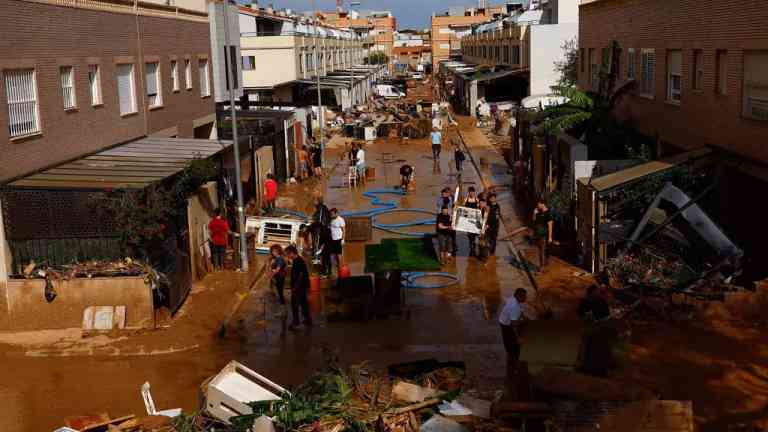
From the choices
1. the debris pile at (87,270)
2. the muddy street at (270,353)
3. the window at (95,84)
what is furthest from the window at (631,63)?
the debris pile at (87,270)

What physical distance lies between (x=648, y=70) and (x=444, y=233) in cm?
834

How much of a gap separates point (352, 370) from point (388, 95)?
75785mm

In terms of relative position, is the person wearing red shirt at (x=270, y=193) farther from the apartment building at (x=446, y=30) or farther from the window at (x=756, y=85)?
the apartment building at (x=446, y=30)

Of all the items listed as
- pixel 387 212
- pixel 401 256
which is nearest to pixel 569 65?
pixel 387 212

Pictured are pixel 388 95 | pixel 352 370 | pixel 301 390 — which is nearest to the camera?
pixel 301 390

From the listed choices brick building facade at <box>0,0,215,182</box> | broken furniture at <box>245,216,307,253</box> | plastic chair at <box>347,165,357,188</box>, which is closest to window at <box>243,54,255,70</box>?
plastic chair at <box>347,165,357,188</box>

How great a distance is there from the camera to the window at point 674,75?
21.5m

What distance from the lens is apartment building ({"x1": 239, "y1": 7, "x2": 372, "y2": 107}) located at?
54250 millimetres

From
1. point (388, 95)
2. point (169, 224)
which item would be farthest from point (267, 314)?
point (388, 95)

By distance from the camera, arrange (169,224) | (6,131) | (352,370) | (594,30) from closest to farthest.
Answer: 1. (352,370)
2. (6,131)
3. (169,224)
4. (594,30)

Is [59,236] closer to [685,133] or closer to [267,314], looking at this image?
[267,314]

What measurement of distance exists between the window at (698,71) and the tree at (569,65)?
619 inches

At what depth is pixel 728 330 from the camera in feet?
48.5

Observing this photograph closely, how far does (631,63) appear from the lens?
26.1 meters
